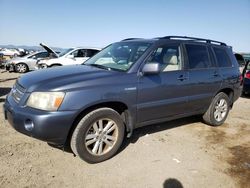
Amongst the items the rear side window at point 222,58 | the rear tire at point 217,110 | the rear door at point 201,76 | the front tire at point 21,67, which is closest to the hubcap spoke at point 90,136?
the rear door at point 201,76

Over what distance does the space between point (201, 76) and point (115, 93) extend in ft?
6.89

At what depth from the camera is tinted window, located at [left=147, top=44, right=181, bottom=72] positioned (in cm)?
438

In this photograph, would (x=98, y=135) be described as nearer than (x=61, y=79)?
No

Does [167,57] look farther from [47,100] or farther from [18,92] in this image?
[18,92]

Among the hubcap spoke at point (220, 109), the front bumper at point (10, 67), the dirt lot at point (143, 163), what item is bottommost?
the front bumper at point (10, 67)

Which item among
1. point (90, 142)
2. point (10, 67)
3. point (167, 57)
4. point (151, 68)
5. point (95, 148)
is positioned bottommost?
point (10, 67)

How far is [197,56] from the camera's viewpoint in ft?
16.8

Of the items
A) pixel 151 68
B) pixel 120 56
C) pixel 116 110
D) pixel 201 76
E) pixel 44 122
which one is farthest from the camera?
pixel 201 76

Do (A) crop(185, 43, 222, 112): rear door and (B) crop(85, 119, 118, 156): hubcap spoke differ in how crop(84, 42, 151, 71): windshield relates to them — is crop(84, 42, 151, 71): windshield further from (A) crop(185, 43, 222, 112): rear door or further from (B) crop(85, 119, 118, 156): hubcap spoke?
(A) crop(185, 43, 222, 112): rear door

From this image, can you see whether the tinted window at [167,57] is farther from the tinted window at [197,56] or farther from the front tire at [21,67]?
the front tire at [21,67]

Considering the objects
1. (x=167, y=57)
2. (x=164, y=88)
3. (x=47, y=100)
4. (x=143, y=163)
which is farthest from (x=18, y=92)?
(x=167, y=57)

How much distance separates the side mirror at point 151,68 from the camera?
3926 millimetres

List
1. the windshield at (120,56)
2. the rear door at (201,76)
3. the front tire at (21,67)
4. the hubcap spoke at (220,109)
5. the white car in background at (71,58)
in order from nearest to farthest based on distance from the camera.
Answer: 1. the windshield at (120,56)
2. the rear door at (201,76)
3. the hubcap spoke at (220,109)
4. the white car in background at (71,58)
5. the front tire at (21,67)

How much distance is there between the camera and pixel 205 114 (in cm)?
566
